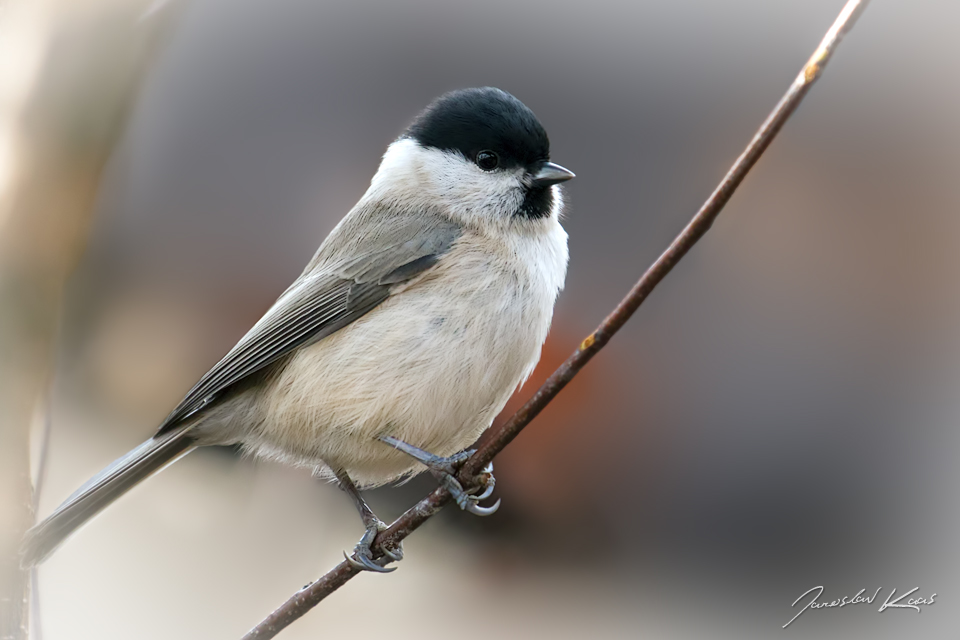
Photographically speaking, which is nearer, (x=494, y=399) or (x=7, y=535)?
(x=7, y=535)

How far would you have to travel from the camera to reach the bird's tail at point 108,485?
→ 1365mm

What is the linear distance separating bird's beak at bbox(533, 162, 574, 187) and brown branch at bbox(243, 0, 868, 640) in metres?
0.72

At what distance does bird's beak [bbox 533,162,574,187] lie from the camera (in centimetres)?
165

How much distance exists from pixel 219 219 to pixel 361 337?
1.34m

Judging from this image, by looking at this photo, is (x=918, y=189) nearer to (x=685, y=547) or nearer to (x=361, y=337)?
(x=685, y=547)

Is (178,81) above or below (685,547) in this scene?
above

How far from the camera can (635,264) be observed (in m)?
2.53

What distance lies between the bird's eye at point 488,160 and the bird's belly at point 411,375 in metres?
0.33

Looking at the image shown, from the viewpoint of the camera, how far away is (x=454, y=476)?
1.22 meters

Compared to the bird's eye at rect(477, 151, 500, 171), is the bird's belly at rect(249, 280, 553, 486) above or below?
below

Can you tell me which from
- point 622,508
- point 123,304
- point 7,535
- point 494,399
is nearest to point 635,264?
point 622,508

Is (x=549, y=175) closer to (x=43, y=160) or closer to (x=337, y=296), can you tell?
(x=337, y=296)
